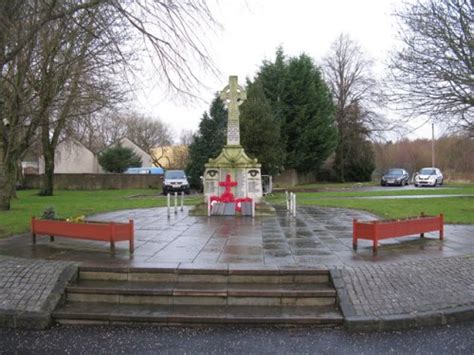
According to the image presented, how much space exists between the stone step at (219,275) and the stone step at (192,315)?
61cm

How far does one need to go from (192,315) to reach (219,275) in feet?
3.35

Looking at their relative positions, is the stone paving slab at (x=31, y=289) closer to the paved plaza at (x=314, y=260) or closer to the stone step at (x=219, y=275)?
the paved plaza at (x=314, y=260)

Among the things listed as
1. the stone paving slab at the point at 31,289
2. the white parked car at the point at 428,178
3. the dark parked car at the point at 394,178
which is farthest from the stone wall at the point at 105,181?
the stone paving slab at the point at 31,289

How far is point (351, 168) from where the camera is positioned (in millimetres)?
51562

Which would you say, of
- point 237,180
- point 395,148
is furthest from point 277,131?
point 395,148

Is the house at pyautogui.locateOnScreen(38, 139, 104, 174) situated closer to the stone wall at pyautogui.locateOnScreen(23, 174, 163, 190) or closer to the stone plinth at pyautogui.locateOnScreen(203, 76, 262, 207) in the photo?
the stone wall at pyautogui.locateOnScreen(23, 174, 163, 190)

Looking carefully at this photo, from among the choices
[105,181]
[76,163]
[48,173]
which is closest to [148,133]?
[76,163]

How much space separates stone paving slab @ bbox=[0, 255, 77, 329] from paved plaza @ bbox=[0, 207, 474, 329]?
2 centimetres

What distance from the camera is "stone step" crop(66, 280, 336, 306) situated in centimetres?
590

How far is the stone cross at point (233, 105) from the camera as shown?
15.9 meters

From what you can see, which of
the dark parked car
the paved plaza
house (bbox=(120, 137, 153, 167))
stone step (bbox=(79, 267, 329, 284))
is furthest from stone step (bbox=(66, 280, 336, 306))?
house (bbox=(120, 137, 153, 167))

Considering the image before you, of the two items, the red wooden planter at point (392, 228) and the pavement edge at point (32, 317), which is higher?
the red wooden planter at point (392, 228)

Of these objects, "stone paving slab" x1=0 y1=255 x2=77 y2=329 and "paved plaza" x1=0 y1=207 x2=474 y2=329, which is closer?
"stone paving slab" x1=0 y1=255 x2=77 y2=329

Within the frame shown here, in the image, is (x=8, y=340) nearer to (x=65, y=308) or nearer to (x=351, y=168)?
(x=65, y=308)
